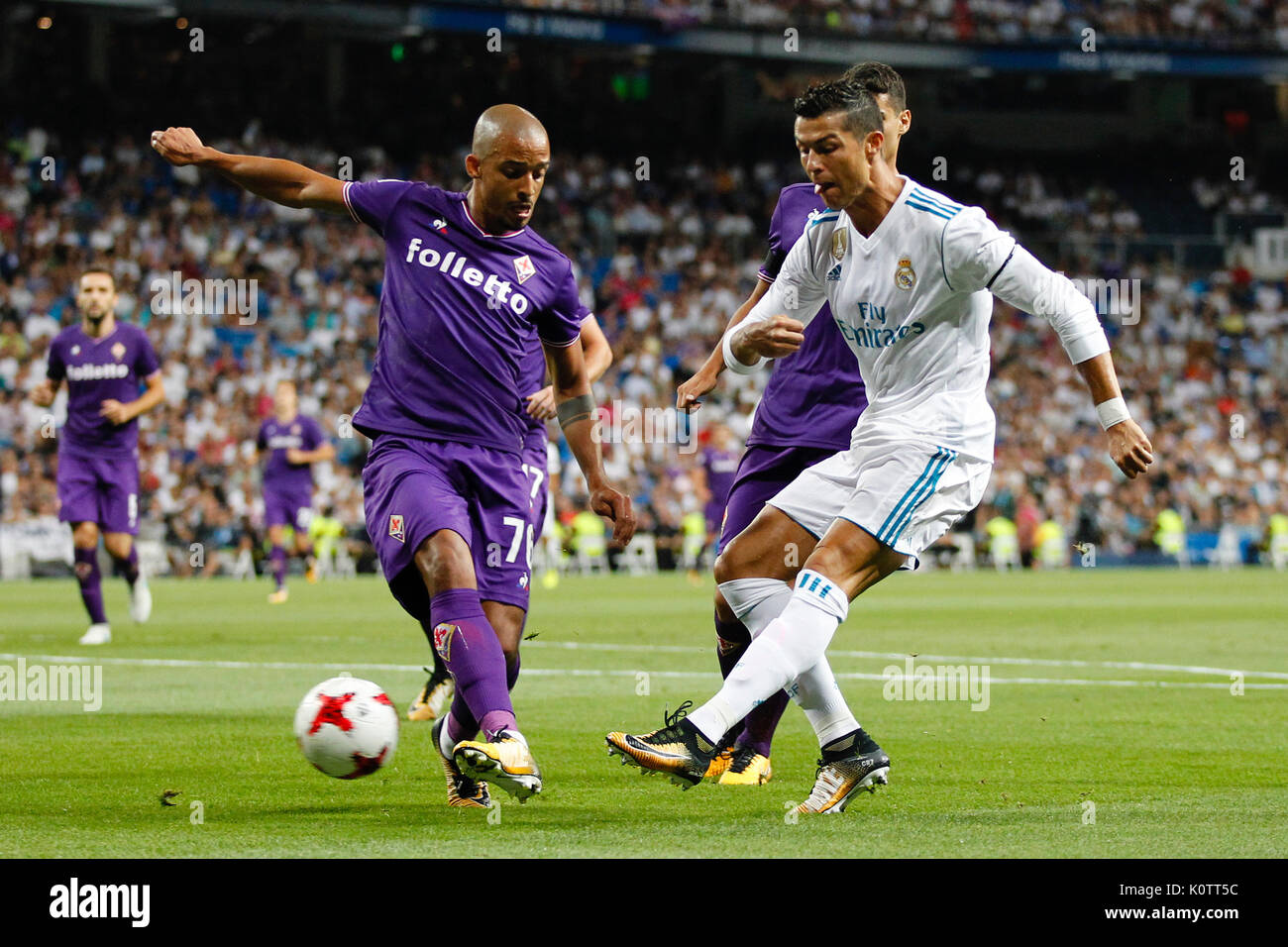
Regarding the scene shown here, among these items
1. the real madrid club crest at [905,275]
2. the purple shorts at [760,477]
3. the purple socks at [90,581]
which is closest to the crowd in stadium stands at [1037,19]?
the purple socks at [90,581]

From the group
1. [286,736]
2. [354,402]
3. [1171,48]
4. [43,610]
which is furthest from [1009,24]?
[286,736]

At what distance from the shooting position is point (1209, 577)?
2775 cm

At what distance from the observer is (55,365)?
44.2 feet

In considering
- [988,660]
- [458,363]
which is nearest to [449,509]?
[458,363]

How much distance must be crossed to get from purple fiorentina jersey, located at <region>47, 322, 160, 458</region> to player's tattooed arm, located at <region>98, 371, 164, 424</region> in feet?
0.31

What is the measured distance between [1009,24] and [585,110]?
926 cm

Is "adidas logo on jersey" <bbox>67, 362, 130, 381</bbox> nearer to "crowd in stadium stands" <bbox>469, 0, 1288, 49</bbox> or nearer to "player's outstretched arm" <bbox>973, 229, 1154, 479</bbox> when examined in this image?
"player's outstretched arm" <bbox>973, 229, 1154, 479</bbox>

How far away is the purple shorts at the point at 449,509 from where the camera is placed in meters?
5.95

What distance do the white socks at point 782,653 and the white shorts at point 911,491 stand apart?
284mm

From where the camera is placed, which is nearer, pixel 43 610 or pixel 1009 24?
A: pixel 43 610

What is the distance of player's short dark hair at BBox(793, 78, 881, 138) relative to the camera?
596cm

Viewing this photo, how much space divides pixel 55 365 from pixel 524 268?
26.7ft

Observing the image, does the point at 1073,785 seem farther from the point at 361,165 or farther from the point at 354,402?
the point at 361,165
